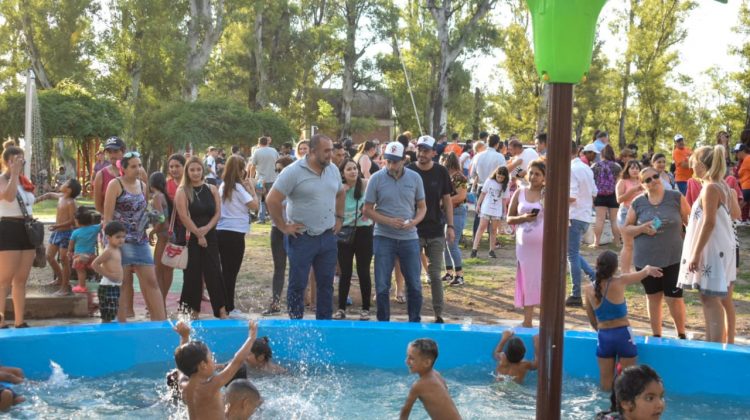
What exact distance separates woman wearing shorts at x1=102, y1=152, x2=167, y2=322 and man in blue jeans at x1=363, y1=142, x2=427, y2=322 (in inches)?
81.7

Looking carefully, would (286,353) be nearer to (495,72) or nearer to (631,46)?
(631,46)

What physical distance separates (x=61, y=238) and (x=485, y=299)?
4.96 metres

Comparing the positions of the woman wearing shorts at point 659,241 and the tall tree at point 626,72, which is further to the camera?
the tall tree at point 626,72

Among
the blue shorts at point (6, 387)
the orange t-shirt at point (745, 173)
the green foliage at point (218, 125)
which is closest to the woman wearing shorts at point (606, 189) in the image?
the orange t-shirt at point (745, 173)

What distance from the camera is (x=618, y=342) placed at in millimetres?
6715

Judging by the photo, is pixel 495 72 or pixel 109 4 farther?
pixel 495 72

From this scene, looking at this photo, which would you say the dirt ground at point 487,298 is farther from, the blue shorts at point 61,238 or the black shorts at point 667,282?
the blue shorts at point 61,238

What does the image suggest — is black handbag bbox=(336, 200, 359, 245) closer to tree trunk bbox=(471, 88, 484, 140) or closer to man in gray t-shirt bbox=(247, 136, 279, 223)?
man in gray t-shirt bbox=(247, 136, 279, 223)

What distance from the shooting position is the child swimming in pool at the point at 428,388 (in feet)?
18.4

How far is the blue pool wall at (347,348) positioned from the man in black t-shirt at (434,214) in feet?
3.57

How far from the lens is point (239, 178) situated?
946cm

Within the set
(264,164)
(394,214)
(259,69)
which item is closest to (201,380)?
(394,214)

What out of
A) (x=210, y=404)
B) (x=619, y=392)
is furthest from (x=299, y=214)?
(x=619, y=392)

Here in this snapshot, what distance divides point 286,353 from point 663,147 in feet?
147
